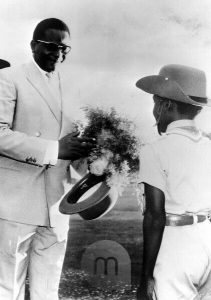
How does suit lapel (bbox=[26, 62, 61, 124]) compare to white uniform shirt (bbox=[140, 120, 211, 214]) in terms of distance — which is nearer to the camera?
white uniform shirt (bbox=[140, 120, 211, 214])

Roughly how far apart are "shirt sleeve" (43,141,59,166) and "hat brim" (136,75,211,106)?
2.44 feet

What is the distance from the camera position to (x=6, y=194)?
299 cm

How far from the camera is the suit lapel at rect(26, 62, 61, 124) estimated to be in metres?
2.96

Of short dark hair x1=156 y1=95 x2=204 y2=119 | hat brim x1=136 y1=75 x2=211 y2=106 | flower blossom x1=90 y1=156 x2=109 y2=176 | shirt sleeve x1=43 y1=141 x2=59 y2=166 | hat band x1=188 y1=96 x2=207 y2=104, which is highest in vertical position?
hat brim x1=136 y1=75 x2=211 y2=106

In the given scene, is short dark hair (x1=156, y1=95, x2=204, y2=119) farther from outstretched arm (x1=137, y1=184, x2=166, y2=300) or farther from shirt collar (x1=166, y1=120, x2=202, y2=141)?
outstretched arm (x1=137, y1=184, x2=166, y2=300)

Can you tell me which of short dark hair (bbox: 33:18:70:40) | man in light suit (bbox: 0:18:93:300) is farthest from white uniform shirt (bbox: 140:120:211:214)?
short dark hair (bbox: 33:18:70:40)

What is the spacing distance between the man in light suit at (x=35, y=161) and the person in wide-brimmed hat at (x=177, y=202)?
598mm

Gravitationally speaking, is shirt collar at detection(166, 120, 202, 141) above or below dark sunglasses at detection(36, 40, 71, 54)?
below

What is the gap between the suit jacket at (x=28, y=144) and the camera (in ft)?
9.34

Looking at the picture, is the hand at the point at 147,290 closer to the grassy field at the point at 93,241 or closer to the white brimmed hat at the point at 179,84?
the grassy field at the point at 93,241

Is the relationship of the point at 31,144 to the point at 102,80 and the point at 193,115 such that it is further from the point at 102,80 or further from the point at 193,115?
the point at 193,115

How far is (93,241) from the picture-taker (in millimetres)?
3434

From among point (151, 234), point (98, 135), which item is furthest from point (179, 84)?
point (151, 234)

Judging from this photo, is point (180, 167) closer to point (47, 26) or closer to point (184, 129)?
point (184, 129)
